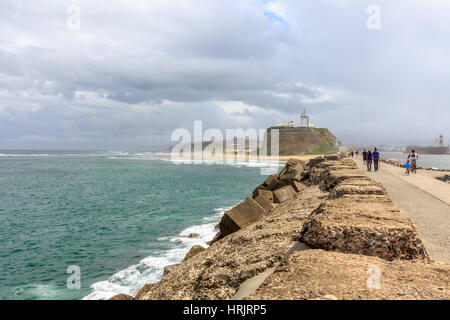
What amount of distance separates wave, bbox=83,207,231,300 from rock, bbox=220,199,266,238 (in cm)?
247

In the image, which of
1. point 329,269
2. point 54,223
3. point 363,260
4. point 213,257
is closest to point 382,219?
point 363,260

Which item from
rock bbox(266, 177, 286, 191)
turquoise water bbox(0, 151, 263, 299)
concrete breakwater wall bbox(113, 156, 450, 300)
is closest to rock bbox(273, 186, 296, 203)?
rock bbox(266, 177, 286, 191)

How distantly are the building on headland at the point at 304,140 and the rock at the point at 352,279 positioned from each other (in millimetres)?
92376

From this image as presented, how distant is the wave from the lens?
26.9 ft

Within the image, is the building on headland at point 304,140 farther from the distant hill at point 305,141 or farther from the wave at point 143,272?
the wave at point 143,272

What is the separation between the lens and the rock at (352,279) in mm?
2254

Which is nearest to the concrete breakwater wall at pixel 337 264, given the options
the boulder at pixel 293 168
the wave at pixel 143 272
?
the wave at pixel 143 272

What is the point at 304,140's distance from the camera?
313 ft

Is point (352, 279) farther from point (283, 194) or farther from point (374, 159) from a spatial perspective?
point (374, 159)

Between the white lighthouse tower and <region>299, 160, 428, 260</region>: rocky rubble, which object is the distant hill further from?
<region>299, 160, 428, 260</region>: rocky rubble

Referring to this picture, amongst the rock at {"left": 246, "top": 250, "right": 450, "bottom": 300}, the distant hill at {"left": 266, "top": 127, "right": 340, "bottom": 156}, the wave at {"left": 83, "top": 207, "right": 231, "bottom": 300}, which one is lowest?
the wave at {"left": 83, "top": 207, "right": 231, "bottom": 300}

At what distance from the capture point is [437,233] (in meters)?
5.80

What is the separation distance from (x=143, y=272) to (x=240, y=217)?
12.6ft
